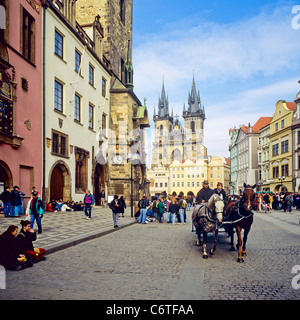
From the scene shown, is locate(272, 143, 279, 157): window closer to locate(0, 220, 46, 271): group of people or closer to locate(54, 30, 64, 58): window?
locate(54, 30, 64, 58): window

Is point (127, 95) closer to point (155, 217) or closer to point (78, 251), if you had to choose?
point (155, 217)

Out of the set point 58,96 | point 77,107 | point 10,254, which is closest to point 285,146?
point 77,107

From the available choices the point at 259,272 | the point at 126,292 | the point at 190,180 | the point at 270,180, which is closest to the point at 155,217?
the point at 259,272

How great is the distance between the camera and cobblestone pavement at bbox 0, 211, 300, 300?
5.33 meters

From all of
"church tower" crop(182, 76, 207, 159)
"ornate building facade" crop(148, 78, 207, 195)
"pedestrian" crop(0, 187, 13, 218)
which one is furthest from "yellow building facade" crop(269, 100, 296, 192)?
"church tower" crop(182, 76, 207, 159)

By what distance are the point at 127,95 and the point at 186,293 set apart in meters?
30.3

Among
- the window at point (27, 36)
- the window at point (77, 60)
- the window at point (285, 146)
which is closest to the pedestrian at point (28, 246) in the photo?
the window at point (27, 36)

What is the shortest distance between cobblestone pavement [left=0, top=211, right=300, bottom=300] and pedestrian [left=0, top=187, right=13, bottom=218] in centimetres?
656

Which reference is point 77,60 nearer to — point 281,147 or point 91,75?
point 91,75

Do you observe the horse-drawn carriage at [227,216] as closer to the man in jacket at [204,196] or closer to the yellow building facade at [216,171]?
the man in jacket at [204,196]

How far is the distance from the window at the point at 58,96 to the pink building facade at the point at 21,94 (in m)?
2.30

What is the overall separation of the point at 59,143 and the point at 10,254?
1604 cm

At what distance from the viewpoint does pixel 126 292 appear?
5414mm

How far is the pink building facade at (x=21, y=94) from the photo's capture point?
53.6 feet
